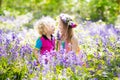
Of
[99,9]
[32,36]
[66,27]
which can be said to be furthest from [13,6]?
[66,27]

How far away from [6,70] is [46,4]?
1074cm

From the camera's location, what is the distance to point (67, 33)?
627 cm

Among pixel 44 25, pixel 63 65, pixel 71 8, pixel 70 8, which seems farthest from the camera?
pixel 70 8

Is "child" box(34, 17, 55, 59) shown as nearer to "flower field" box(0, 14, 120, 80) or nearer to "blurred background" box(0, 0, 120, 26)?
"flower field" box(0, 14, 120, 80)

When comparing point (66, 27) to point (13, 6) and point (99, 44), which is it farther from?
point (13, 6)

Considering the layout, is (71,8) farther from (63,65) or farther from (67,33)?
(63,65)

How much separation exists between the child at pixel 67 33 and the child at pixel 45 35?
15 cm

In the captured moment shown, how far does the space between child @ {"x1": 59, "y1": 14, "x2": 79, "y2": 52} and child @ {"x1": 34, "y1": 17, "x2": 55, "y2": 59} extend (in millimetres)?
149

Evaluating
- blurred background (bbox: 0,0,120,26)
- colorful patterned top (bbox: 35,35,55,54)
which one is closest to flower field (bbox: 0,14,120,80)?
colorful patterned top (bbox: 35,35,55,54)

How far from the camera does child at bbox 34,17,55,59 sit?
6196 mm

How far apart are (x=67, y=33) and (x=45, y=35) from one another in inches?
13.1

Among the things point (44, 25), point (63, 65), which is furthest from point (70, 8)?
point (63, 65)

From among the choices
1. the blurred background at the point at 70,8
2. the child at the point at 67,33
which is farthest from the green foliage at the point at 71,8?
the child at the point at 67,33

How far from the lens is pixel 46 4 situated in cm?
1516
